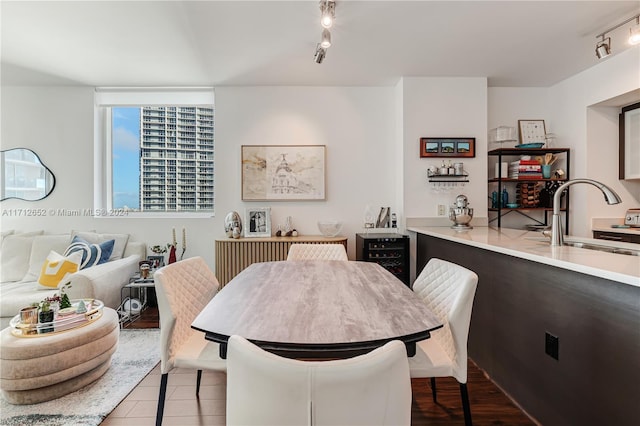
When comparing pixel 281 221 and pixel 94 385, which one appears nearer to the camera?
pixel 94 385

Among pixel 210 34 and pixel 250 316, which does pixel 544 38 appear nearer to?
pixel 210 34

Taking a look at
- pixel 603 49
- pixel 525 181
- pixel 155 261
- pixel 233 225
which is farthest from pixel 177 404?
pixel 603 49

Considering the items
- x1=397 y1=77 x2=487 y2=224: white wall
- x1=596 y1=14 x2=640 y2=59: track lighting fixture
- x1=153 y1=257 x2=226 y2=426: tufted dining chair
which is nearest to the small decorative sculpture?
x1=153 y1=257 x2=226 y2=426: tufted dining chair

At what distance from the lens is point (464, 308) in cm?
129

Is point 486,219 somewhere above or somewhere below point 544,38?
below

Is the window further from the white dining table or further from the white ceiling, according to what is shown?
the white dining table

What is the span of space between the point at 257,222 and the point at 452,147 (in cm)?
245

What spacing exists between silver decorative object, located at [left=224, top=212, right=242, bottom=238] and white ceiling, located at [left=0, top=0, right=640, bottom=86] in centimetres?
160

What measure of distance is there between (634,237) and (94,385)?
4.71 meters

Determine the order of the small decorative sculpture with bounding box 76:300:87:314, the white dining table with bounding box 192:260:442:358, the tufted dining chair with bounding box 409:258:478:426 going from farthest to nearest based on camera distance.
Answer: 1. the small decorative sculpture with bounding box 76:300:87:314
2. the tufted dining chair with bounding box 409:258:478:426
3. the white dining table with bounding box 192:260:442:358

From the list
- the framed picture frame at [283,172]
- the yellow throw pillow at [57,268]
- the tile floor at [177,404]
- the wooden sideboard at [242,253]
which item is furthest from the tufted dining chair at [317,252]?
the yellow throw pillow at [57,268]

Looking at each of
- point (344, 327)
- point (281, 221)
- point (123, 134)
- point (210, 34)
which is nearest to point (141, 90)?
point (123, 134)

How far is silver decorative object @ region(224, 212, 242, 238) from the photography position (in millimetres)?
3391

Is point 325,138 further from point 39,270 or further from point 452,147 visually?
point 39,270
